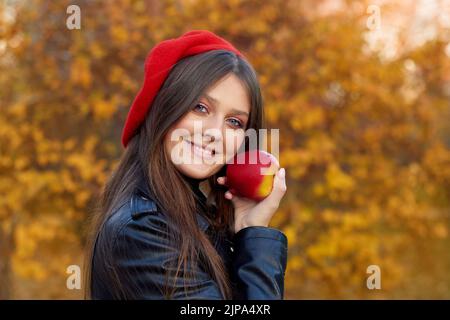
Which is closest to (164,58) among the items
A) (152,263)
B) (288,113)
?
(152,263)

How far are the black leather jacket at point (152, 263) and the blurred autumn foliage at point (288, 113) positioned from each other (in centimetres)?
272

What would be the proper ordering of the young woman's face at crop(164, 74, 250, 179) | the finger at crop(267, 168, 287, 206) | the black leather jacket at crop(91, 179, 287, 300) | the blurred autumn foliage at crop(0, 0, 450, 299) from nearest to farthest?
the black leather jacket at crop(91, 179, 287, 300), the young woman's face at crop(164, 74, 250, 179), the finger at crop(267, 168, 287, 206), the blurred autumn foliage at crop(0, 0, 450, 299)

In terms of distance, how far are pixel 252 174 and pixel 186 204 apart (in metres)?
0.30

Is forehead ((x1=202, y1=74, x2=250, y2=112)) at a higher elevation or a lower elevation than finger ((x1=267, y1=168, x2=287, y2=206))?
higher

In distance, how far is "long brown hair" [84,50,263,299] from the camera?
175cm

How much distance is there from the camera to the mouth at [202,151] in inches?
75.8

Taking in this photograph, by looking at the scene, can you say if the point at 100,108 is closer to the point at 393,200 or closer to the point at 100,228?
the point at 393,200

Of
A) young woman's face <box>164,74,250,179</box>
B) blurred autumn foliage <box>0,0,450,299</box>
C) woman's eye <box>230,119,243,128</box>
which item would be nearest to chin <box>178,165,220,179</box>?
young woman's face <box>164,74,250,179</box>

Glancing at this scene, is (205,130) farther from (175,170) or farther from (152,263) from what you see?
(152,263)

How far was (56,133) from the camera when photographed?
4961 mm

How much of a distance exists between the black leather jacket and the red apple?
0.27m

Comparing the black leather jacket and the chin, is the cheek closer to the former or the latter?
the chin

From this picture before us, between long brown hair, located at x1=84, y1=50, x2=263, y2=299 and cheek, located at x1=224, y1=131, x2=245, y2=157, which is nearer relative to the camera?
long brown hair, located at x1=84, y1=50, x2=263, y2=299
